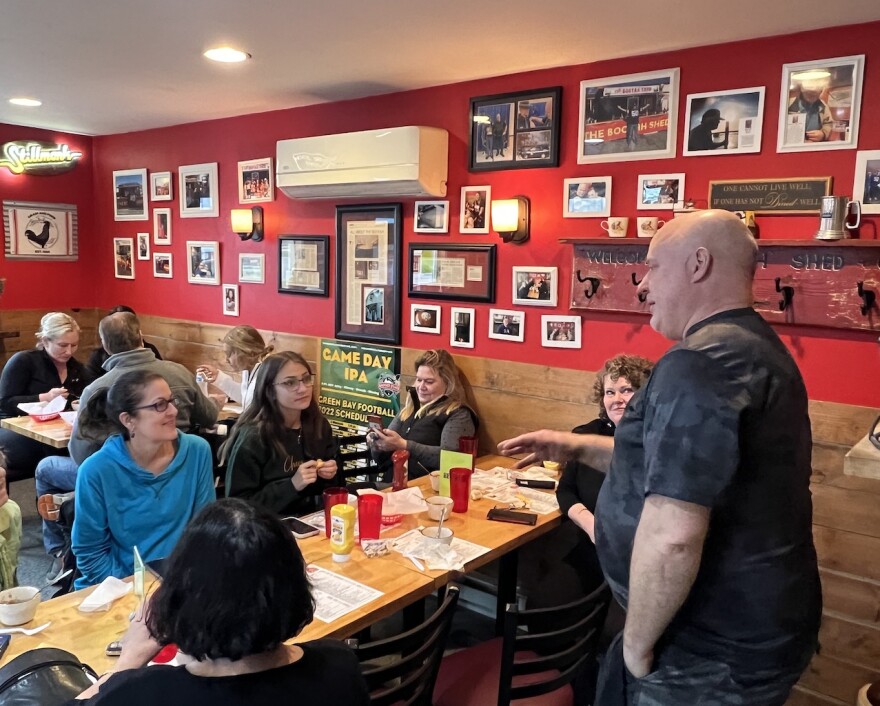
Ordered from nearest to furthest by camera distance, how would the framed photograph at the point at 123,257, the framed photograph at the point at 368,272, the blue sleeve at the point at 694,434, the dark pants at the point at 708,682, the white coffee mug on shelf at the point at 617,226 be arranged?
the blue sleeve at the point at 694,434, the dark pants at the point at 708,682, the white coffee mug on shelf at the point at 617,226, the framed photograph at the point at 368,272, the framed photograph at the point at 123,257

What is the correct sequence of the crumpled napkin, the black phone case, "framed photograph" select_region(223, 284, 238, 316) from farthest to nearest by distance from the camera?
1. "framed photograph" select_region(223, 284, 238, 316)
2. the black phone case
3. the crumpled napkin

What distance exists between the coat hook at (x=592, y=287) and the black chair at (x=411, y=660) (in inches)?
70.8

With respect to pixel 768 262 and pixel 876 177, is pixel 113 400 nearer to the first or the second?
pixel 768 262

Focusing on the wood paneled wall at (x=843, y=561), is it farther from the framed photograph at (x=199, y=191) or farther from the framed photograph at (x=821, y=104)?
the framed photograph at (x=199, y=191)

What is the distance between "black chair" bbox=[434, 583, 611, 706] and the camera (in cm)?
175

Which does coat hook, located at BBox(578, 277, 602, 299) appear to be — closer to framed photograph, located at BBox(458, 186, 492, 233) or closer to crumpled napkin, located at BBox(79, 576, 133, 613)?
framed photograph, located at BBox(458, 186, 492, 233)

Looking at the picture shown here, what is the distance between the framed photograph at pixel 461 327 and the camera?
145 inches

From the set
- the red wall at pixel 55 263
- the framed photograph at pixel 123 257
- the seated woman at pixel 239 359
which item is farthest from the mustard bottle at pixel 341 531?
the red wall at pixel 55 263

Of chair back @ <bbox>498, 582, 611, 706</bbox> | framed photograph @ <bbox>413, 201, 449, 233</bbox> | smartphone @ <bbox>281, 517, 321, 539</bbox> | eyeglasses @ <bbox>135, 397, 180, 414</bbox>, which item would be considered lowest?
chair back @ <bbox>498, 582, 611, 706</bbox>

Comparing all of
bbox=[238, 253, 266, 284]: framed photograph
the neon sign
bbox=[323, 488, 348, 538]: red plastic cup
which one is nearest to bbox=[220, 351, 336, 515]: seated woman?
bbox=[323, 488, 348, 538]: red plastic cup

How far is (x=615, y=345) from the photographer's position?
3.19 meters

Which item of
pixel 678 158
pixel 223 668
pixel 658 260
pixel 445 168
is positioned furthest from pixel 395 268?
pixel 223 668

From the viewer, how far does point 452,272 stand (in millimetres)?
3727

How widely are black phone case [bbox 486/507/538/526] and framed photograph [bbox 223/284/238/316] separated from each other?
3070mm
